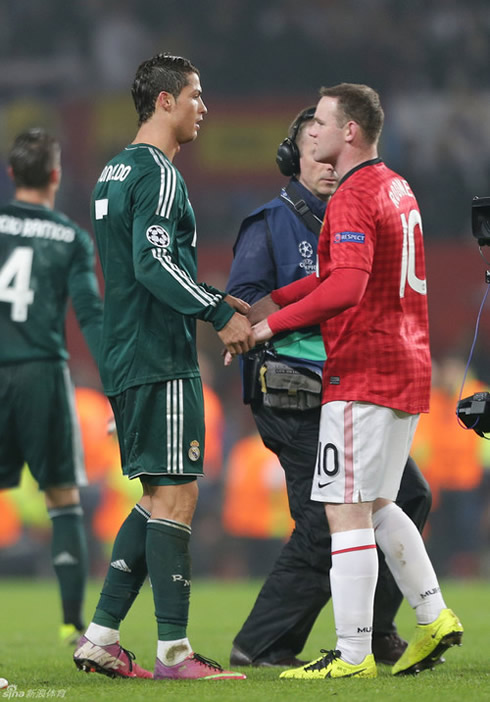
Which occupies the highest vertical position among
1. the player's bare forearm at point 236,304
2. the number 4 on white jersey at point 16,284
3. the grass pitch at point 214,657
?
the number 4 on white jersey at point 16,284

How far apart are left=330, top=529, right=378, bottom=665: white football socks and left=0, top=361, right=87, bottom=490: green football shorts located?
183cm

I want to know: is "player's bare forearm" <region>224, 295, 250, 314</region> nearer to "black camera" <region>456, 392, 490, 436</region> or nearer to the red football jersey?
the red football jersey

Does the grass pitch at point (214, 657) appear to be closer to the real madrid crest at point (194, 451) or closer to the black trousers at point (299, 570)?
the black trousers at point (299, 570)

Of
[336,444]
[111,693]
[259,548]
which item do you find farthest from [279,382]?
[259,548]

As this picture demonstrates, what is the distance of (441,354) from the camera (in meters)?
11.5

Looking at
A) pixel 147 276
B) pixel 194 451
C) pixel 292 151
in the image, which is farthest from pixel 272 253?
pixel 194 451

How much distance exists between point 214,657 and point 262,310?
1315 millimetres

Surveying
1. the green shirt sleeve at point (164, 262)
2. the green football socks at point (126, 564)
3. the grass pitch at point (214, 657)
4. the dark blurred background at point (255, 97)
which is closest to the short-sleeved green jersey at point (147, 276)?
the green shirt sleeve at point (164, 262)

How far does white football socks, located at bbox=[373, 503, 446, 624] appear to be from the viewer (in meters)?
3.47

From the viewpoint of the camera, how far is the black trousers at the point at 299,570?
12.9ft

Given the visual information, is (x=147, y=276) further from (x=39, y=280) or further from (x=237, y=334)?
(x=39, y=280)

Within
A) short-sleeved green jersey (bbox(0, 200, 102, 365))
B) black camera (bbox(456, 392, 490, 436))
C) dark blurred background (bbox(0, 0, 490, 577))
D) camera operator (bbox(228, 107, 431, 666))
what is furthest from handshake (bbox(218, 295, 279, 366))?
dark blurred background (bbox(0, 0, 490, 577))

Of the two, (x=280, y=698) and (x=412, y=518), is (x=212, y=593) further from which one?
(x=280, y=698)

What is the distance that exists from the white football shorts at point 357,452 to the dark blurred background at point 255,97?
23.3 ft
